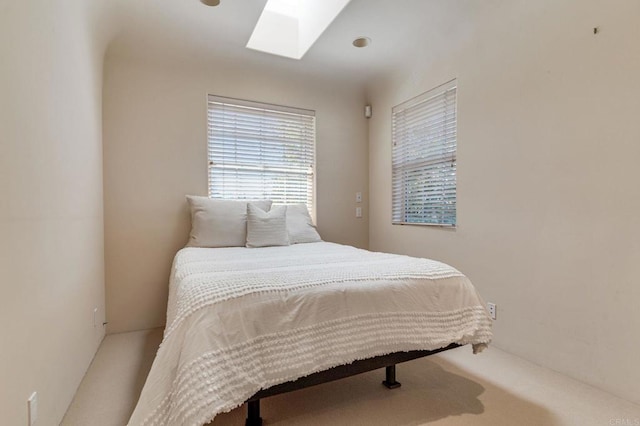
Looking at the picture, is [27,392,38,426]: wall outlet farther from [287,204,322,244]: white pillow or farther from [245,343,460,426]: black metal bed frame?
[287,204,322,244]: white pillow

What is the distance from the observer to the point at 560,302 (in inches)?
75.5

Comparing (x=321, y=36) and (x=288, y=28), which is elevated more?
(x=288, y=28)

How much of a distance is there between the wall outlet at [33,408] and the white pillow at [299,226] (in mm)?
1944

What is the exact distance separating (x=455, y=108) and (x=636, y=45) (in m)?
1.14

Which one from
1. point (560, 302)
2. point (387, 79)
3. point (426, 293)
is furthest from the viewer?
point (387, 79)

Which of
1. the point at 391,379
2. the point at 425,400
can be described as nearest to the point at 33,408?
the point at 391,379

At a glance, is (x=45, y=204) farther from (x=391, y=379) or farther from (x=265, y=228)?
(x=391, y=379)

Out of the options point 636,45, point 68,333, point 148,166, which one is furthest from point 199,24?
point 636,45

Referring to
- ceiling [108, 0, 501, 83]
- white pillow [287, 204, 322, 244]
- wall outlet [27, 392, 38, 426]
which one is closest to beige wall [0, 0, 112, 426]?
wall outlet [27, 392, 38, 426]

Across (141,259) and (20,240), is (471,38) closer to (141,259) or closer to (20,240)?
(20,240)

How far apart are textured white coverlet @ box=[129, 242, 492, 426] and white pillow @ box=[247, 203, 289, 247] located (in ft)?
2.98

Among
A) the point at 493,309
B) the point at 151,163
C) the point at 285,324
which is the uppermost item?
the point at 151,163

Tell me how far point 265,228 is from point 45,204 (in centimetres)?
155

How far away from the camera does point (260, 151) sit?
324 centimetres
